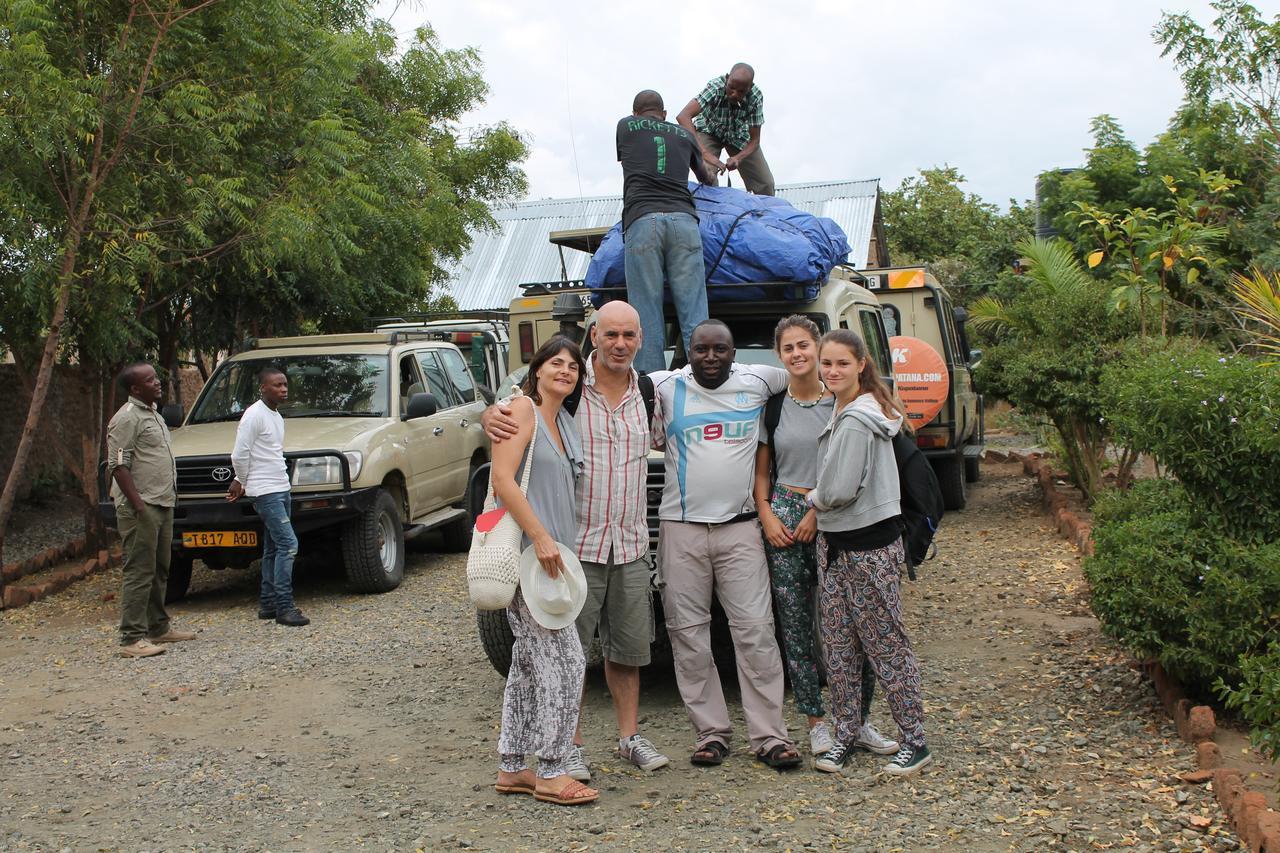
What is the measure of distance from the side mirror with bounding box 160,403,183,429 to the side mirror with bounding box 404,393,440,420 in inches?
65.3

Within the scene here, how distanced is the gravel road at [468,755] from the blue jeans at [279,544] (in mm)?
234

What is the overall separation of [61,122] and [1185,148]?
13.6m

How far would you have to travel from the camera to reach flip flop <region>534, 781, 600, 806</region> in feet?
15.3

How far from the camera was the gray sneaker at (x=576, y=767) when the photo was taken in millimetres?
4771

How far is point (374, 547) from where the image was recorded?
29.6 feet

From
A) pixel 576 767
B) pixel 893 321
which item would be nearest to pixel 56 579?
pixel 576 767

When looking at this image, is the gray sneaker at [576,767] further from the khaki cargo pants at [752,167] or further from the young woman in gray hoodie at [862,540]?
the khaki cargo pants at [752,167]

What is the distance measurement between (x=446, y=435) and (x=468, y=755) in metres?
5.53

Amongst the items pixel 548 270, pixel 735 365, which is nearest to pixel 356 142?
pixel 735 365

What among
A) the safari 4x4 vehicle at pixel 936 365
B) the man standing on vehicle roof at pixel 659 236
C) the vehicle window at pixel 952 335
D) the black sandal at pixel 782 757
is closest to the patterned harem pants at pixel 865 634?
the black sandal at pixel 782 757

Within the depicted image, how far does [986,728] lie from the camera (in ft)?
17.8

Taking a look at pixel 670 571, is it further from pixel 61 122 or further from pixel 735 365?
pixel 61 122

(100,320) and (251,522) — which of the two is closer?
(251,522)

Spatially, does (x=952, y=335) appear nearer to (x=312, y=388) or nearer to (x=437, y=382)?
(x=437, y=382)
